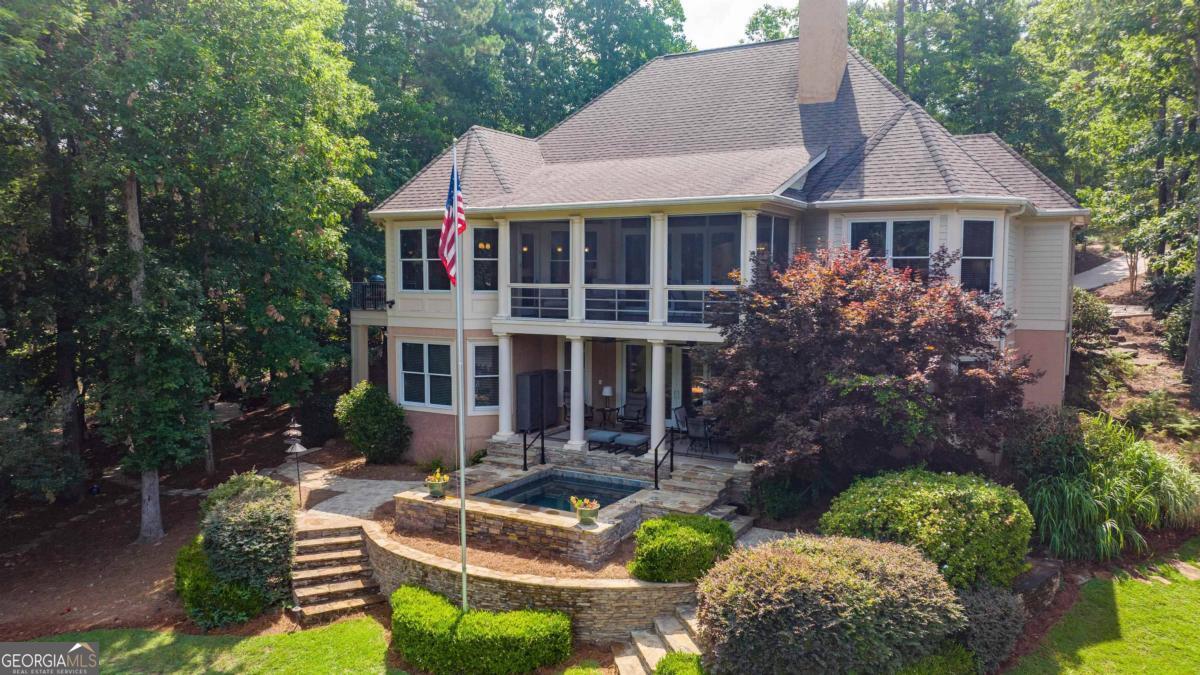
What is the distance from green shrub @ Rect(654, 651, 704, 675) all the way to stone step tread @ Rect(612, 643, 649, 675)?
48 cm

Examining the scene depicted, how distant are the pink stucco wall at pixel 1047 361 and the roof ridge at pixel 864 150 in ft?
18.4

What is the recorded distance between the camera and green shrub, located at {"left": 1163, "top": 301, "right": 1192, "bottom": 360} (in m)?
22.0

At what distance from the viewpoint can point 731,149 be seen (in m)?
19.2

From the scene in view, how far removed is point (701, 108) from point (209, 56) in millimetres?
12519

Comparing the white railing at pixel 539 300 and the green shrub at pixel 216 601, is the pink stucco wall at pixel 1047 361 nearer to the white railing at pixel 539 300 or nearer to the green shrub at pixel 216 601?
the white railing at pixel 539 300

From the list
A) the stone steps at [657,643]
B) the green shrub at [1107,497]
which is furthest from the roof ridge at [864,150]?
the stone steps at [657,643]

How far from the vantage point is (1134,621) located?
32.7ft

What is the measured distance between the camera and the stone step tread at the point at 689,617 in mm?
9969

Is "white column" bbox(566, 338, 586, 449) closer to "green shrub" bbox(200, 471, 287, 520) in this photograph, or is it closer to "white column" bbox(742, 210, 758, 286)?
"white column" bbox(742, 210, 758, 286)

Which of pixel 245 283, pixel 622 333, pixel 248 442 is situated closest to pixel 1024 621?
pixel 622 333

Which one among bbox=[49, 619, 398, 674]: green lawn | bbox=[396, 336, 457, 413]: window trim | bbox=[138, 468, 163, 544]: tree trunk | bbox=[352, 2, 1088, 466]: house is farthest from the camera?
bbox=[396, 336, 457, 413]: window trim

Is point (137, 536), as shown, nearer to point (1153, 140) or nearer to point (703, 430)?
point (703, 430)

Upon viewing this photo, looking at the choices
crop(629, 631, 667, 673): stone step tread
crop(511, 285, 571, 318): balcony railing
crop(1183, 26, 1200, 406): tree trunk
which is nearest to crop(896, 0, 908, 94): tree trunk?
crop(1183, 26, 1200, 406): tree trunk

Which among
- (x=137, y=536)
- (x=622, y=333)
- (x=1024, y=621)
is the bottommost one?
(x=137, y=536)
